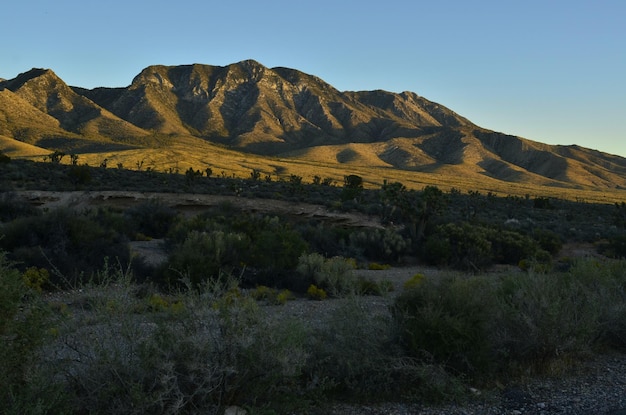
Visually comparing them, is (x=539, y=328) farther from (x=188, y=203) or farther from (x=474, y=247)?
(x=188, y=203)

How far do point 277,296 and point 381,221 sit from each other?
20.7 meters

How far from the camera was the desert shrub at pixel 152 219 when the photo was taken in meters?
25.1

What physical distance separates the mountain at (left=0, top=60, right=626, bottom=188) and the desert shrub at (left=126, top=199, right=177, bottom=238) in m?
83.3

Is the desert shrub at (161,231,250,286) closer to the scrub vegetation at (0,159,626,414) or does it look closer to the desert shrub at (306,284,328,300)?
the scrub vegetation at (0,159,626,414)

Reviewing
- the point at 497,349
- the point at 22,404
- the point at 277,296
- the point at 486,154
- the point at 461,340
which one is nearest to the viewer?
the point at 22,404

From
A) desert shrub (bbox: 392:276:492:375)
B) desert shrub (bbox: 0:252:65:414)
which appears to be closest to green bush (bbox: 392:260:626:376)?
desert shrub (bbox: 392:276:492:375)

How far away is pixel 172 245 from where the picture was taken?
19719 millimetres

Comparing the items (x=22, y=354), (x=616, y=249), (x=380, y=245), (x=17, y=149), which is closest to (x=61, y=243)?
(x=22, y=354)

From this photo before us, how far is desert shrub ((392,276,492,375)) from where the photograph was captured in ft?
23.1

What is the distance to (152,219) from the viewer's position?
84.6ft

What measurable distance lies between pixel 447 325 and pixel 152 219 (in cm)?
2105

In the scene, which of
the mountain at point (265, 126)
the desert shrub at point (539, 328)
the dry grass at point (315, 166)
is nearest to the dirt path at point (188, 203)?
the desert shrub at point (539, 328)

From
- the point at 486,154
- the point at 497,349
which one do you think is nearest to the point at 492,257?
the point at 497,349

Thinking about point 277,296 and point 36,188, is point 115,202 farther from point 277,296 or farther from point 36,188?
point 277,296
